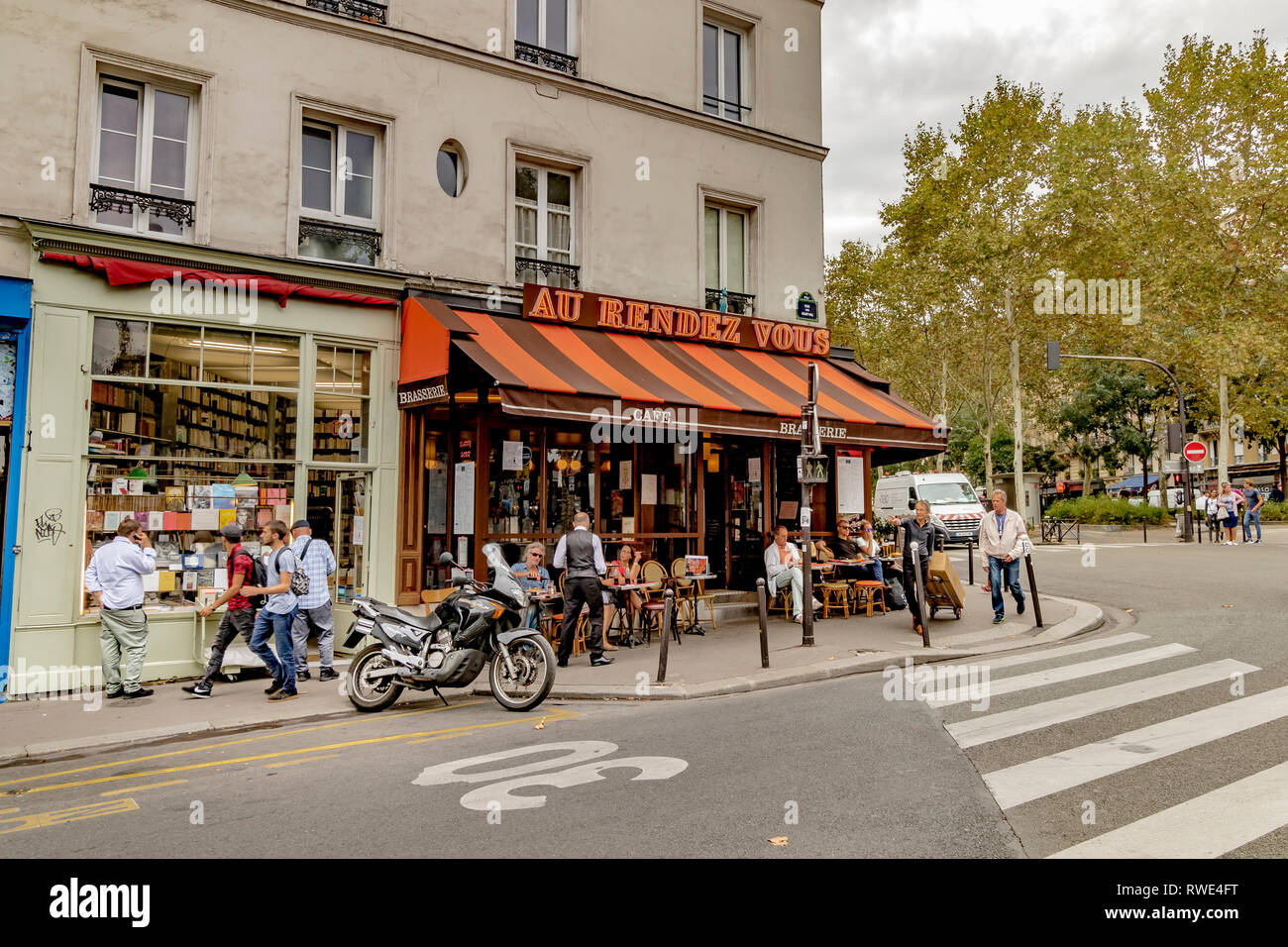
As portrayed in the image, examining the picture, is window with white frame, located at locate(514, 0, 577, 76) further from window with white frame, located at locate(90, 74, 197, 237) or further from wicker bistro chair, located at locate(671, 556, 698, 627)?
wicker bistro chair, located at locate(671, 556, 698, 627)

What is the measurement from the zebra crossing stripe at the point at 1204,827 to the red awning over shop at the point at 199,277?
9.81 m

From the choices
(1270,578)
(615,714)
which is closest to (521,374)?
(615,714)

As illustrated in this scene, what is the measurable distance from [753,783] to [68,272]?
9.11 metres

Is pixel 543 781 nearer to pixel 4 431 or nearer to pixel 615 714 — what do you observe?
pixel 615 714

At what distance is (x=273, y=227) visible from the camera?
10625 mm

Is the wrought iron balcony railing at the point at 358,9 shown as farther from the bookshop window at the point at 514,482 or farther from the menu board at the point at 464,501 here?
the menu board at the point at 464,501

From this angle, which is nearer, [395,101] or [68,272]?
[68,272]

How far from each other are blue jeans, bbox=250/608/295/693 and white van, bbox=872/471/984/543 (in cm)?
2108

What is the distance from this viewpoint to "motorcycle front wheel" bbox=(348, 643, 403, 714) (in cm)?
811

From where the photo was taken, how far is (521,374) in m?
10.3

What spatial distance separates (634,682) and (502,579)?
78.2 inches

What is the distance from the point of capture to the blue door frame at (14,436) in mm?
8891

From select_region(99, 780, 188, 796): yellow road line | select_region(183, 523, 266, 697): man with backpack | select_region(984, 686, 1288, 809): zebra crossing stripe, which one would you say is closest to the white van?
select_region(984, 686, 1288, 809): zebra crossing stripe

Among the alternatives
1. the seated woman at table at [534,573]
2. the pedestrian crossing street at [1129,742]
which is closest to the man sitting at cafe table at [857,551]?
the pedestrian crossing street at [1129,742]
